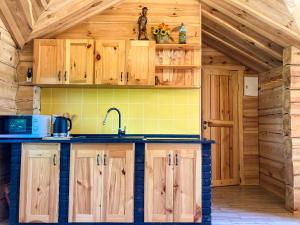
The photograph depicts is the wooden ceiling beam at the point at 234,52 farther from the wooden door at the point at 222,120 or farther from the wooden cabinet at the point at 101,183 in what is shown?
the wooden cabinet at the point at 101,183

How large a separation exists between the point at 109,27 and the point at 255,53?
7.10ft

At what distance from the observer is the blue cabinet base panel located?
2.67m

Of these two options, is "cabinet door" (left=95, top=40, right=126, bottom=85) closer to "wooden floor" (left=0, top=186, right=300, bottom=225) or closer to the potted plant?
the potted plant

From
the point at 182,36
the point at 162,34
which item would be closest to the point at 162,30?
the point at 162,34

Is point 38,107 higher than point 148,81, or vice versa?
point 148,81

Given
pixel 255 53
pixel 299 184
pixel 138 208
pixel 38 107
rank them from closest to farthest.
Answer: pixel 138 208 → pixel 299 184 → pixel 38 107 → pixel 255 53

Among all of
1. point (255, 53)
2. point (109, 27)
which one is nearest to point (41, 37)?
point (109, 27)

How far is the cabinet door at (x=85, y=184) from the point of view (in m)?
2.67

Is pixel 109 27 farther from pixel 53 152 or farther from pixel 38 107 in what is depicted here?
pixel 53 152

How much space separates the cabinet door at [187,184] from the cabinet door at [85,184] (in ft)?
2.41

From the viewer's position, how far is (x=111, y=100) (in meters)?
3.56

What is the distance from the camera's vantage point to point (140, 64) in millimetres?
3258

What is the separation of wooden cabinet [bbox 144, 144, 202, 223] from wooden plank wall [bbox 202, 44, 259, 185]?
251cm

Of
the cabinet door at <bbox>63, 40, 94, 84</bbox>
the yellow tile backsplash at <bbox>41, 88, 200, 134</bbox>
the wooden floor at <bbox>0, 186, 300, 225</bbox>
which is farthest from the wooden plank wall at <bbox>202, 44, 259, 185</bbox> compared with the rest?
the cabinet door at <bbox>63, 40, 94, 84</bbox>
